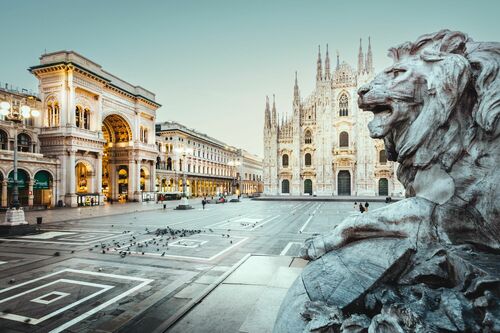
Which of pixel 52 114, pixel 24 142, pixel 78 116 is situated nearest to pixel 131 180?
pixel 78 116

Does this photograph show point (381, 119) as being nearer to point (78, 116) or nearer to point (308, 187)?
point (78, 116)

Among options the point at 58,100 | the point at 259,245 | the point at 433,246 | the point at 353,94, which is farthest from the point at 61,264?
the point at 353,94

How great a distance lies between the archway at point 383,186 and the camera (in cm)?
4569

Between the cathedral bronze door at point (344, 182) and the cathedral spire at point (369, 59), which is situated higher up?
the cathedral spire at point (369, 59)

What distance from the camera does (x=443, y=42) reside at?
7.78 ft

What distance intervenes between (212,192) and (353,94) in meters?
42.0

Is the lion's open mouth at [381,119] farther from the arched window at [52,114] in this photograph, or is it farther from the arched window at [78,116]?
the arched window at [52,114]

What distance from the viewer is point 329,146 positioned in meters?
47.4

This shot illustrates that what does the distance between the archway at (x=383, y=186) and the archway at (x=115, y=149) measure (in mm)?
41799

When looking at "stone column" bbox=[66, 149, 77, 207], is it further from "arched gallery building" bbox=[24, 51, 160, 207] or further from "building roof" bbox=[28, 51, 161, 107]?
"building roof" bbox=[28, 51, 161, 107]

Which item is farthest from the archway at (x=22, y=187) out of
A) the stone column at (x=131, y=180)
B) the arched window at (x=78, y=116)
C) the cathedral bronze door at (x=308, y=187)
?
the cathedral bronze door at (x=308, y=187)

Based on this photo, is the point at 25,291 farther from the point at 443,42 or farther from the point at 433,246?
the point at 443,42

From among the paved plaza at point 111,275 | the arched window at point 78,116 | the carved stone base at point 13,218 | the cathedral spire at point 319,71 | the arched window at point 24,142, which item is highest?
the cathedral spire at point 319,71

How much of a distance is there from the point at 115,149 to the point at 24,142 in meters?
12.7
